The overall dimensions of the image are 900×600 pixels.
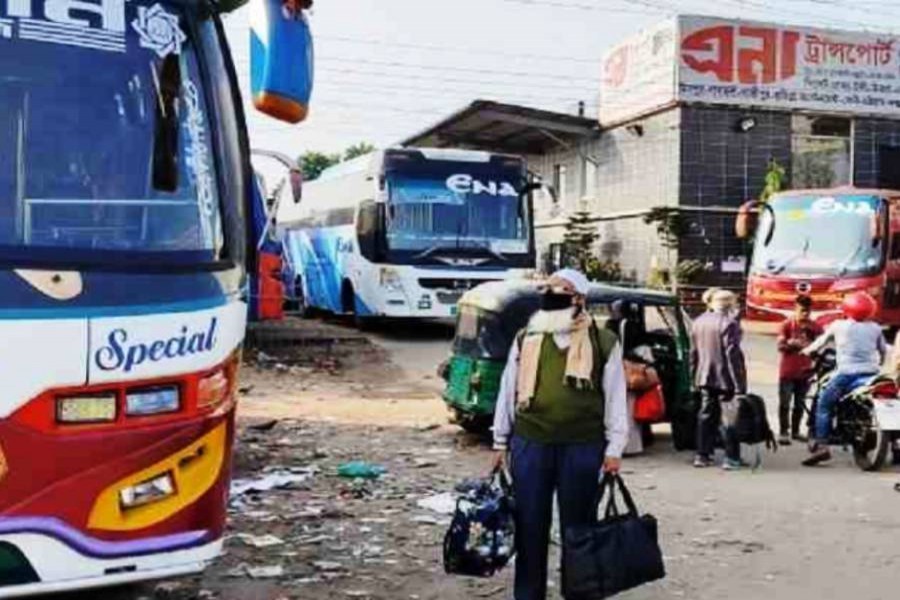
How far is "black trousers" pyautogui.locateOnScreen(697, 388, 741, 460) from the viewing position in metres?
9.91

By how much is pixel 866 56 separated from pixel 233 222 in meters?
26.3

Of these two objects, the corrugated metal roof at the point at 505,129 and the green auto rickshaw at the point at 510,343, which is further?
the corrugated metal roof at the point at 505,129

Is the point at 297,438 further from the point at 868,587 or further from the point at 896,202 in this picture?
the point at 896,202

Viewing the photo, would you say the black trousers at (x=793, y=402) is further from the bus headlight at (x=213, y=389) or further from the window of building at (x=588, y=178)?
the window of building at (x=588, y=178)

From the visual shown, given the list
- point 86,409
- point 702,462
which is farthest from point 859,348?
point 86,409

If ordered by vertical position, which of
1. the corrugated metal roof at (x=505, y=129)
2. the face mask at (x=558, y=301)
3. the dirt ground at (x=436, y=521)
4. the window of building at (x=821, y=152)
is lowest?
the dirt ground at (x=436, y=521)

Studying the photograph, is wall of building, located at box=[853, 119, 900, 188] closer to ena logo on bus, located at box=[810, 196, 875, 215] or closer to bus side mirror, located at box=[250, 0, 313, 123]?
ena logo on bus, located at box=[810, 196, 875, 215]

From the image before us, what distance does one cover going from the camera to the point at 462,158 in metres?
20.3

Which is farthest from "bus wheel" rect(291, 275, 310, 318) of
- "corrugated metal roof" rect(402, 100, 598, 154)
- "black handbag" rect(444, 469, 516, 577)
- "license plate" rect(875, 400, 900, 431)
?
"black handbag" rect(444, 469, 516, 577)

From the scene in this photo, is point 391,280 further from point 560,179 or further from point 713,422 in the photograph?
point 560,179

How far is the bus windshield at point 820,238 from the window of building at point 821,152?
734 cm

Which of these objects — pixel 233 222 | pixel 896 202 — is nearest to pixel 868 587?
pixel 233 222

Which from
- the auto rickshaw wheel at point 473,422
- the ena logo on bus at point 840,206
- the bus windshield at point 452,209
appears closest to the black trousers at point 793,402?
the auto rickshaw wheel at point 473,422

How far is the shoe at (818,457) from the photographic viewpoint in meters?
10.3
